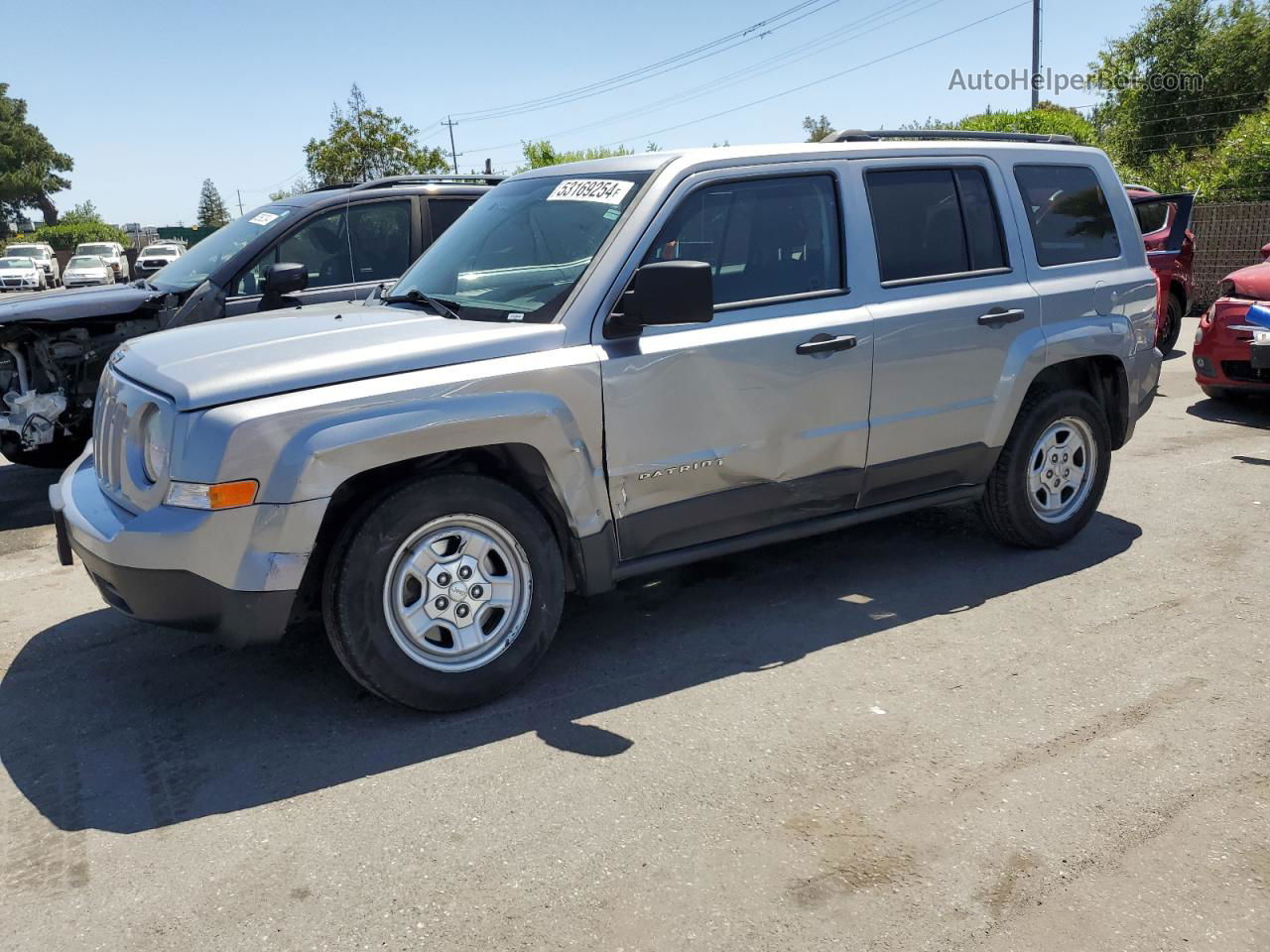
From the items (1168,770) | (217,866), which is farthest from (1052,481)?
(217,866)

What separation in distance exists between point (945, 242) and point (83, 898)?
4.15m

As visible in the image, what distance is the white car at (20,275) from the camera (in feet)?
128

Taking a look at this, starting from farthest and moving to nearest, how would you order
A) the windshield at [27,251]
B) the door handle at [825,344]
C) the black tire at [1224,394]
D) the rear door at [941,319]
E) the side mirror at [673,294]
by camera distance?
the windshield at [27,251] → the black tire at [1224,394] → the rear door at [941,319] → the door handle at [825,344] → the side mirror at [673,294]

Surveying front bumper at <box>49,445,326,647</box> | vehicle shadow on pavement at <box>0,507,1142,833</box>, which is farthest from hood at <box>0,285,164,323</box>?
front bumper at <box>49,445,326,647</box>

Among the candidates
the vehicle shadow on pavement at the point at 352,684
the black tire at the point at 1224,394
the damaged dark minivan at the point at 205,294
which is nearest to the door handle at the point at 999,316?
the vehicle shadow on pavement at the point at 352,684

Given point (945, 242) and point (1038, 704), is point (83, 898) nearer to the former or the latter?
point (1038, 704)

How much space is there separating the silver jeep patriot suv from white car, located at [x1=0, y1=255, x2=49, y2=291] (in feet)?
134

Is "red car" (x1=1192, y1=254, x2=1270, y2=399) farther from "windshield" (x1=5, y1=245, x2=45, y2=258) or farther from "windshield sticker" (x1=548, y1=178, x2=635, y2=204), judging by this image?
"windshield" (x1=5, y1=245, x2=45, y2=258)

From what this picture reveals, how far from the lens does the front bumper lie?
337 centimetres

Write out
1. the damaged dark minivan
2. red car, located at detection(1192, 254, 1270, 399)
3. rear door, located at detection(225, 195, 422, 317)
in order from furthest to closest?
red car, located at detection(1192, 254, 1270, 399) < rear door, located at detection(225, 195, 422, 317) < the damaged dark minivan

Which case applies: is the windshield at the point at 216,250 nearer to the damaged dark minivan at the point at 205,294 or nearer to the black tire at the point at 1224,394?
the damaged dark minivan at the point at 205,294

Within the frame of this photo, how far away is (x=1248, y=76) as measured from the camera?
1387 inches

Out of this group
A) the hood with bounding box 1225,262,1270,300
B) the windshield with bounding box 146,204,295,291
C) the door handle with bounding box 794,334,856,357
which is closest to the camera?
the door handle with bounding box 794,334,856,357

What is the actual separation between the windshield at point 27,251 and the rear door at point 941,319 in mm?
48654
